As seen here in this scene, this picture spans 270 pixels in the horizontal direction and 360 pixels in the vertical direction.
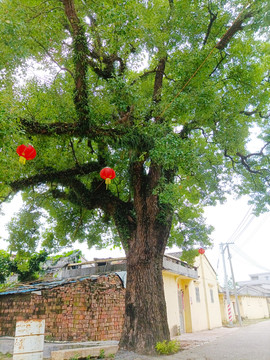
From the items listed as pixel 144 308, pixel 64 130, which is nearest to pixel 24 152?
pixel 64 130

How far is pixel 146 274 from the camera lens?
293 inches

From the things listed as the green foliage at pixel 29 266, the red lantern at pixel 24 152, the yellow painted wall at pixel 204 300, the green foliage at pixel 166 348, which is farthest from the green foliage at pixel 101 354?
the yellow painted wall at pixel 204 300

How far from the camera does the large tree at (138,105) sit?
6.52 metres

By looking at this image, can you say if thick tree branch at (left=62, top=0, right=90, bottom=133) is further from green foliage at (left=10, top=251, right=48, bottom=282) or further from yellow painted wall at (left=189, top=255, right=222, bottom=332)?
yellow painted wall at (left=189, top=255, right=222, bottom=332)

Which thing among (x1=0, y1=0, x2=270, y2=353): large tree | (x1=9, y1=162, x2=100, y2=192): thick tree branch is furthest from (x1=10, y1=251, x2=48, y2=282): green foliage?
(x1=9, y1=162, x2=100, y2=192): thick tree branch

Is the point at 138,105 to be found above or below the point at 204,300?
above

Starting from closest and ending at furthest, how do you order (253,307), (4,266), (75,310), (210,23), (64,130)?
(64,130) < (210,23) < (75,310) < (4,266) < (253,307)

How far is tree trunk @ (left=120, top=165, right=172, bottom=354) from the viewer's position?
22.5 feet

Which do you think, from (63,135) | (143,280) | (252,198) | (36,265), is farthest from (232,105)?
(36,265)

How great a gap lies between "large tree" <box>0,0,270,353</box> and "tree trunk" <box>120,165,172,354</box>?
0.09ft

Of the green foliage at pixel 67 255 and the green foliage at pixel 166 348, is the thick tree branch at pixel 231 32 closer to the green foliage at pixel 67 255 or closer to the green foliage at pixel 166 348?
the green foliage at pixel 166 348

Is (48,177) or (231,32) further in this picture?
(48,177)

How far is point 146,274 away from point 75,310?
3.50 metres

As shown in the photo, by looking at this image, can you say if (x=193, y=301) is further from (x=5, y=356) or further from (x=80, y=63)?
(x=80, y=63)
